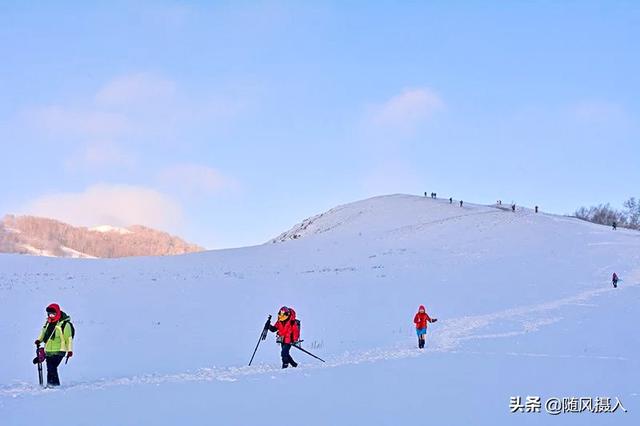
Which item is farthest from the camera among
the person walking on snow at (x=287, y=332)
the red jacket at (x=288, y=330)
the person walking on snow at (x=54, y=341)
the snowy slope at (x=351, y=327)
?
the red jacket at (x=288, y=330)

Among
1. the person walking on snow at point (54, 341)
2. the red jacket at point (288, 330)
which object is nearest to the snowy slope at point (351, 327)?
the person walking on snow at point (54, 341)

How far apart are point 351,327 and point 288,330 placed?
425 inches

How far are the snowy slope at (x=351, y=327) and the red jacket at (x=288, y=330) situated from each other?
895 mm

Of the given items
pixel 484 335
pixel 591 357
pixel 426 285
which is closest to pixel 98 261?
pixel 426 285

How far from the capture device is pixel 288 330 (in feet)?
52.4

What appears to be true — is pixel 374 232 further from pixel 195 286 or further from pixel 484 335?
pixel 484 335

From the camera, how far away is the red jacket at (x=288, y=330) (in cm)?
1585

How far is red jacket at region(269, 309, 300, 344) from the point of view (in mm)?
15852

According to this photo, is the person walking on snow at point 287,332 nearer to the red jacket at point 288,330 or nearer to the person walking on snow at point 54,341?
the red jacket at point 288,330

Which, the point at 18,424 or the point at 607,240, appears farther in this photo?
the point at 607,240

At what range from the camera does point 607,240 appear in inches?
2133

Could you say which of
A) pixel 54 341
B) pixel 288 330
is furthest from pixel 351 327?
pixel 54 341

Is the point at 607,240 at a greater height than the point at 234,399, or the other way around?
the point at 607,240

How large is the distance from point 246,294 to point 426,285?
10.5 metres
